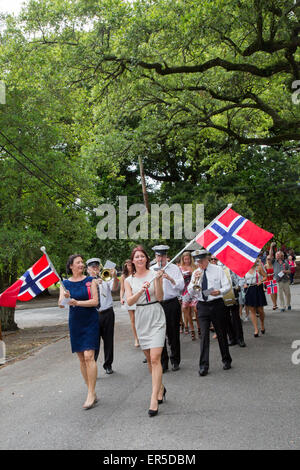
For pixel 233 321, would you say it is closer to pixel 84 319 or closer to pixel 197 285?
pixel 197 285

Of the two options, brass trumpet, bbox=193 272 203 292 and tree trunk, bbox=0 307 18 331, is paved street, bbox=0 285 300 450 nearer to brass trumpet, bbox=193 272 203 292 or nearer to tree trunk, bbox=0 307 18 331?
brass trumpet, bbox=193 272 203 292

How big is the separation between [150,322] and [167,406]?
3.42 ft

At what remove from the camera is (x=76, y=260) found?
6.42m

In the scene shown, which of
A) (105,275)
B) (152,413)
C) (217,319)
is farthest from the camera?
(217,319)

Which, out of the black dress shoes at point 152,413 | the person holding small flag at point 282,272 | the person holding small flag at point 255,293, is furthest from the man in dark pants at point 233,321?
the person holding small flag at point 282,272

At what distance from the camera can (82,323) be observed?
6.22 meters

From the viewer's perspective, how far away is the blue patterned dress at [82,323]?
613 cm

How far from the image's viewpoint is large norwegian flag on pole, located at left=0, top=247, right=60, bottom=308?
7469 millimetres

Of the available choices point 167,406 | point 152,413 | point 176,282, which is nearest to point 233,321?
point 176,282

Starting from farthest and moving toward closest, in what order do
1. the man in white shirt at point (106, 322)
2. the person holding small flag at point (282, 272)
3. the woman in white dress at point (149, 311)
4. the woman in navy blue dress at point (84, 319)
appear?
the person holding small flag at point (282, 272), the man in white shirt at point (106, 322), the woman in navy blue dress at point (84, 319), the woman in white dress at point (149, 311)

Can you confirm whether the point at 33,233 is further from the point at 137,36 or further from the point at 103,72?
the point at 137,36

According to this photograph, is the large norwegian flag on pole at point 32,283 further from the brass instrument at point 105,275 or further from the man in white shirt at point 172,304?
the man in white shirt at point 172,304

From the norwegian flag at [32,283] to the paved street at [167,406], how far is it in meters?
1.48

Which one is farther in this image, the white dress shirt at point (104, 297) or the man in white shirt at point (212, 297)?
the white dress shirt at point (104, 297)
